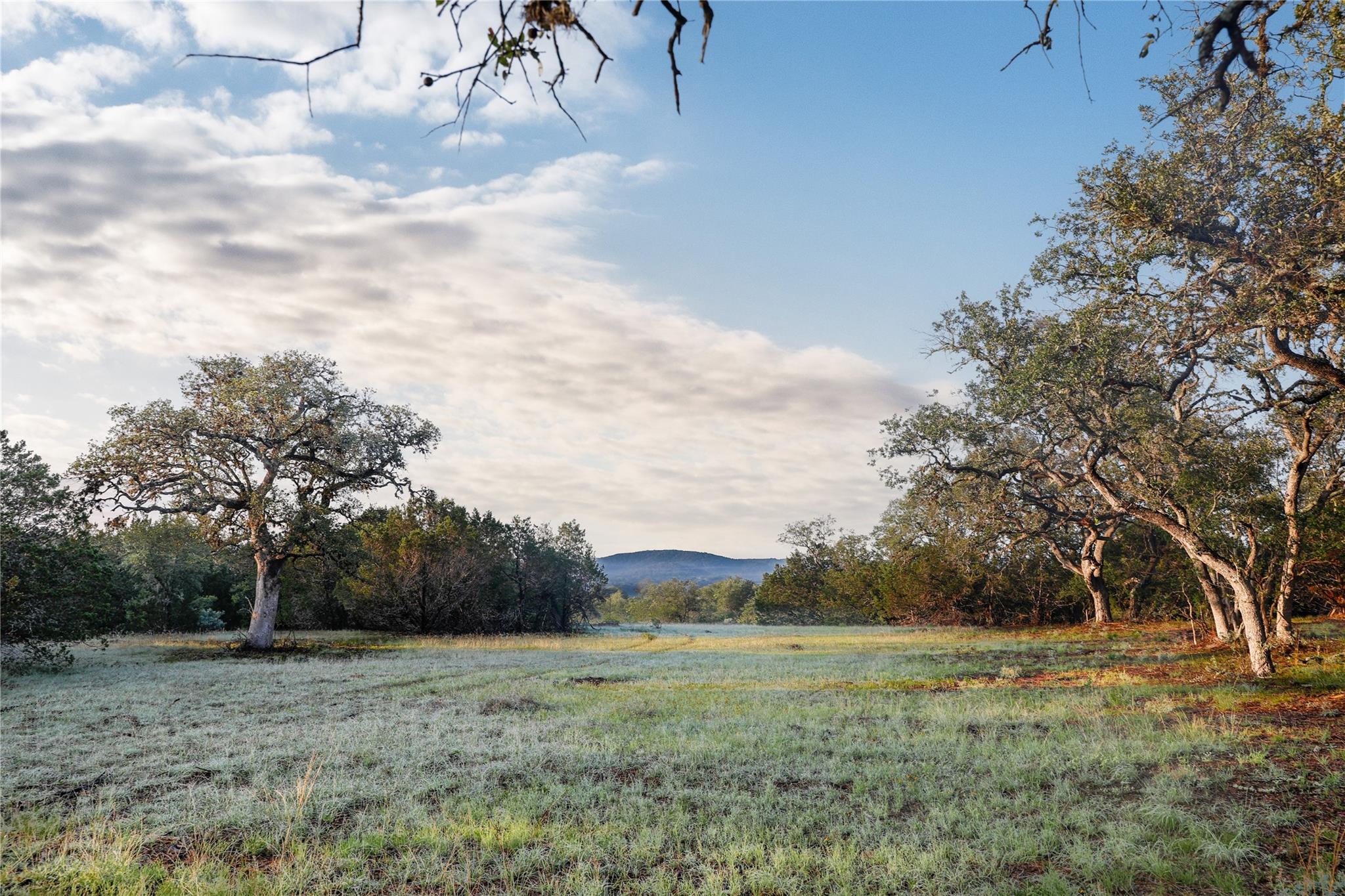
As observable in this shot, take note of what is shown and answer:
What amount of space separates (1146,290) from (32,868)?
1811 cm

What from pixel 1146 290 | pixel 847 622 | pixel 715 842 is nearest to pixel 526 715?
pixel 715 842

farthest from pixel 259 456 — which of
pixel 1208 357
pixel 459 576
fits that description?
pixel 1208 357

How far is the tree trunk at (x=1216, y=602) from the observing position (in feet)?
74.0

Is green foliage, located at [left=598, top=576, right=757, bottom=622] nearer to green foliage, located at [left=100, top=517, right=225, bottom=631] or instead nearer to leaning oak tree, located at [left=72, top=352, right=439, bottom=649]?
green foliage, located at [left=100, top=517, right=225, bottom=631]

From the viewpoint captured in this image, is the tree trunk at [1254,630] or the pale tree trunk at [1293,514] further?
the pale tree trunk at [1293,514]

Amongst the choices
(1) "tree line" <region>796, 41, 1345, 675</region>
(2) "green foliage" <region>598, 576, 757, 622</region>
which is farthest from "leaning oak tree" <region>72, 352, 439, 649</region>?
(2) "green foliage" <region>598, 576, 757, 622</region>

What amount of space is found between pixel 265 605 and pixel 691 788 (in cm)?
2898

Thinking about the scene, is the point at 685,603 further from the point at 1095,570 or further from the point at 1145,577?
the point at 1095,570

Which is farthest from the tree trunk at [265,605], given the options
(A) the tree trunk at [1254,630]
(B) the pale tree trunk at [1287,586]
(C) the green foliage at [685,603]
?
(C) the green foliage at [685,603]

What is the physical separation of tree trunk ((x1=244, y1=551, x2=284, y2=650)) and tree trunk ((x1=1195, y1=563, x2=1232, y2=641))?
34.7m

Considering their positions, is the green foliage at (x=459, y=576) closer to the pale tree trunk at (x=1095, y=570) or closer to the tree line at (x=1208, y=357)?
the tree line at (x=1208, y=357)

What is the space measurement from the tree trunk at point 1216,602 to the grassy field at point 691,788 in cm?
404

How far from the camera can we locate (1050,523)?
40594mm

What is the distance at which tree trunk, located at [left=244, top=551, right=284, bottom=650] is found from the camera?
1237 inches
